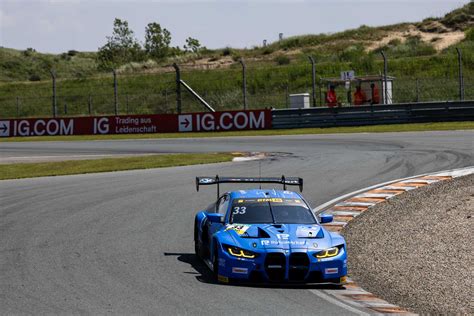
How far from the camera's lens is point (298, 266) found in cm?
1073

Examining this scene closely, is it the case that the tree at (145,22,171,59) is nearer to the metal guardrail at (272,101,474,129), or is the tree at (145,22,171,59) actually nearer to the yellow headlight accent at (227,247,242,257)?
the metal guardrail at (272,101,474,129)

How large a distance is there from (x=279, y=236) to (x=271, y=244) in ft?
0.83

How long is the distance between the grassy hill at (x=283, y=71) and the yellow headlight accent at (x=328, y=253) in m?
36.2

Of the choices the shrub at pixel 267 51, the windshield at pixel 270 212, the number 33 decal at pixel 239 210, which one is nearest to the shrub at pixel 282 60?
the shrub at pixel 267 51

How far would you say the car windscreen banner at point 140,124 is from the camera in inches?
1668

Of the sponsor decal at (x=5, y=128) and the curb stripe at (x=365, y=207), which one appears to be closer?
the curb stripe at (x=365, y=207)

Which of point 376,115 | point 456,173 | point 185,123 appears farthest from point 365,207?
point 185,123

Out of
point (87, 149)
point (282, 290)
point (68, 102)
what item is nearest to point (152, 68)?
point (68, 102)

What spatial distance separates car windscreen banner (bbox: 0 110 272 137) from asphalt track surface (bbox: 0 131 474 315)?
8852 millimetres

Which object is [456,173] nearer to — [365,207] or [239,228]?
[365,207]

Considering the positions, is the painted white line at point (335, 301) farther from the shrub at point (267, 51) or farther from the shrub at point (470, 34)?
the shrub at point (267, 51)

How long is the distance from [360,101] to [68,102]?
88.4 ft

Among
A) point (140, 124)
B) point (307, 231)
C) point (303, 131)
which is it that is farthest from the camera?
point (140, 124)

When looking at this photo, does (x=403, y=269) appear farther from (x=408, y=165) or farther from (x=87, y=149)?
(x=87, y=149)
